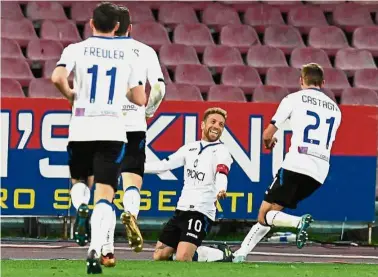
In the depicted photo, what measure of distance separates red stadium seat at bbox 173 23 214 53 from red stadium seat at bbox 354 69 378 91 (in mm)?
1980

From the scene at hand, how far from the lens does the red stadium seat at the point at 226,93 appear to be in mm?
15906

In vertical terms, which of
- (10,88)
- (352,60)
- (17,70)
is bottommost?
(10,88)

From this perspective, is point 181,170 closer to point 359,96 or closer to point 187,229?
point 187,229

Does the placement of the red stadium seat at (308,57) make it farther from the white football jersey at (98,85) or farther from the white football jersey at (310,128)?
the white football jersey at (98,85)

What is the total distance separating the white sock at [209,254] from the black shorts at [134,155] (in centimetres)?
144

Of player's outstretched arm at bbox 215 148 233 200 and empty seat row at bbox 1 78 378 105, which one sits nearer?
player's outstretched arm at bbox 215 148 233 200

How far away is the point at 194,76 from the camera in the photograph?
16344 mm

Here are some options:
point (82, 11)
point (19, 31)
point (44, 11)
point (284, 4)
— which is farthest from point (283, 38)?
point (19, 31)

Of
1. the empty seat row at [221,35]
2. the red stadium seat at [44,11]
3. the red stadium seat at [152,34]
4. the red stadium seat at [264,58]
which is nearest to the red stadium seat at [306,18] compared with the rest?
the empty seat row at [221,35]

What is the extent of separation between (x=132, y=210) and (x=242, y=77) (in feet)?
24.2

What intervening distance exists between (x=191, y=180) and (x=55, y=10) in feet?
22.6

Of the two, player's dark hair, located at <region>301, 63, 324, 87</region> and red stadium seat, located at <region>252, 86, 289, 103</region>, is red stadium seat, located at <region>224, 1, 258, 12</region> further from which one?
player's dark hair, located at <region>301, 63, 324, 87</region>

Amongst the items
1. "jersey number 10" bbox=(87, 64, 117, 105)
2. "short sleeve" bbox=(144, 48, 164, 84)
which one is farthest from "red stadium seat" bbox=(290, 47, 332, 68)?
"jersey number 10" bbox=(87, 64, 117, 105)

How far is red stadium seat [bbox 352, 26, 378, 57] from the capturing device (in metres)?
17.5
